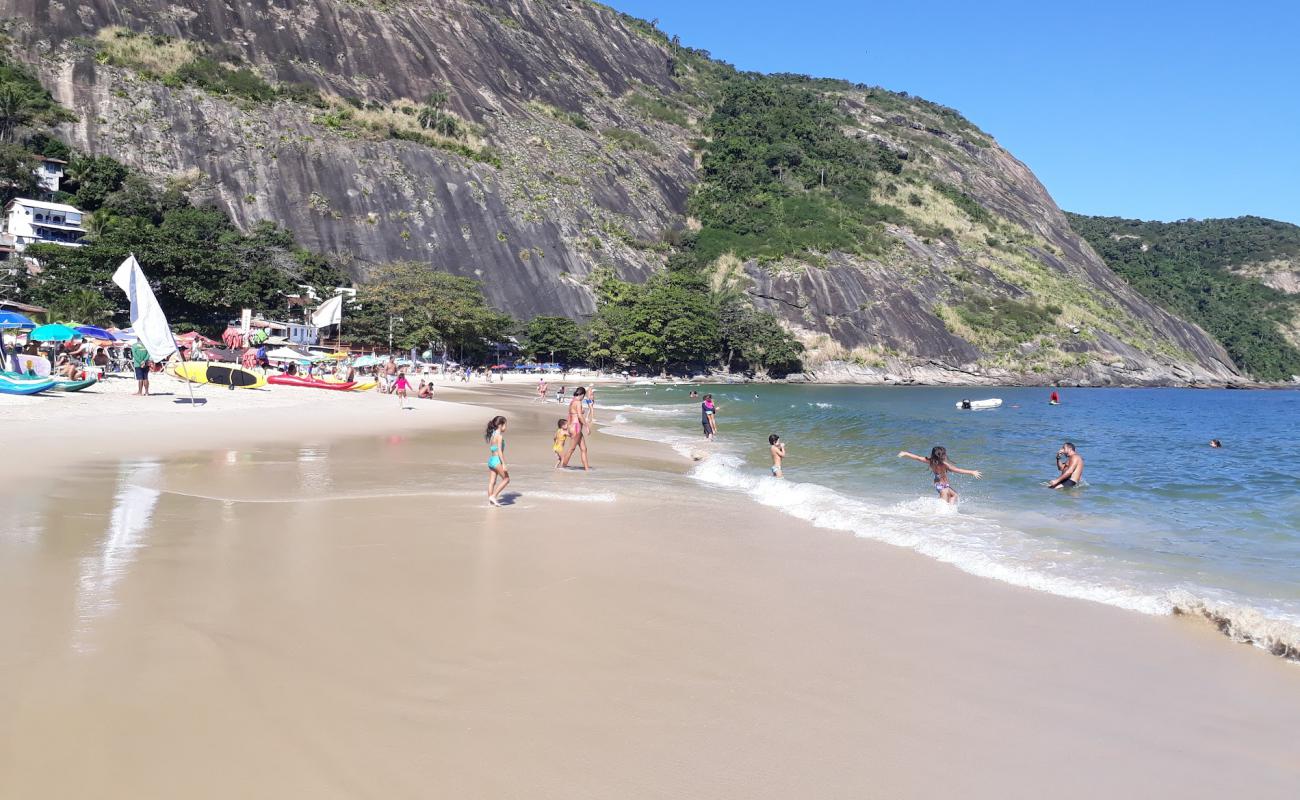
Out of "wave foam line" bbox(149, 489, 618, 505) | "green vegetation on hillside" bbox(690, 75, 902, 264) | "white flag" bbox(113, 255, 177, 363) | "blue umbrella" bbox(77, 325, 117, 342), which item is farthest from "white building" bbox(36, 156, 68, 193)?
"wave foam line" bbox(149, 489, 618, 505)

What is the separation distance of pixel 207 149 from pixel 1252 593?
8551cm

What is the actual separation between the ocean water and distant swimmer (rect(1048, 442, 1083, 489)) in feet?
0.75

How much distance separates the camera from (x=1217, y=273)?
15750 centimetres

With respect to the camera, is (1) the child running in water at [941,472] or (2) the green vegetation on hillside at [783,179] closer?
(1) the child running in water at [941,472]

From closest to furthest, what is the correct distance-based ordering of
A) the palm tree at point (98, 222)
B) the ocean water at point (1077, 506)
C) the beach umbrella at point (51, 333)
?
the ocean water at point (1077, 506) → the beach umbrella at point (51, 333) → the palm tree at point (98, 222)

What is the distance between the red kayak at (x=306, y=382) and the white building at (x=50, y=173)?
1940 inches

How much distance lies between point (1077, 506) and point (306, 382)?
31290 millimetres

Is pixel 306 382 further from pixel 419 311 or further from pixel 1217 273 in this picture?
pixel 1217 273

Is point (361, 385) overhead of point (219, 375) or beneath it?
beneath

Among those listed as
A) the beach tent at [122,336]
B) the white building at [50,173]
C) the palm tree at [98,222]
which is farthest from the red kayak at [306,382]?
the white building at [50,173]

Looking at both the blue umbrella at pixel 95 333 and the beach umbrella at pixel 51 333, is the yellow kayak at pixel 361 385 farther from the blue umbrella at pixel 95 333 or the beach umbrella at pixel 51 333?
the beach umbrella at pixel 51 333

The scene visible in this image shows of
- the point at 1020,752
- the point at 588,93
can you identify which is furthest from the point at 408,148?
the point at 1020,752

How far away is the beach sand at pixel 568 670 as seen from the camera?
382 centimetres

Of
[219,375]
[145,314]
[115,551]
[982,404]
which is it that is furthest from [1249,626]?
[982,404]
